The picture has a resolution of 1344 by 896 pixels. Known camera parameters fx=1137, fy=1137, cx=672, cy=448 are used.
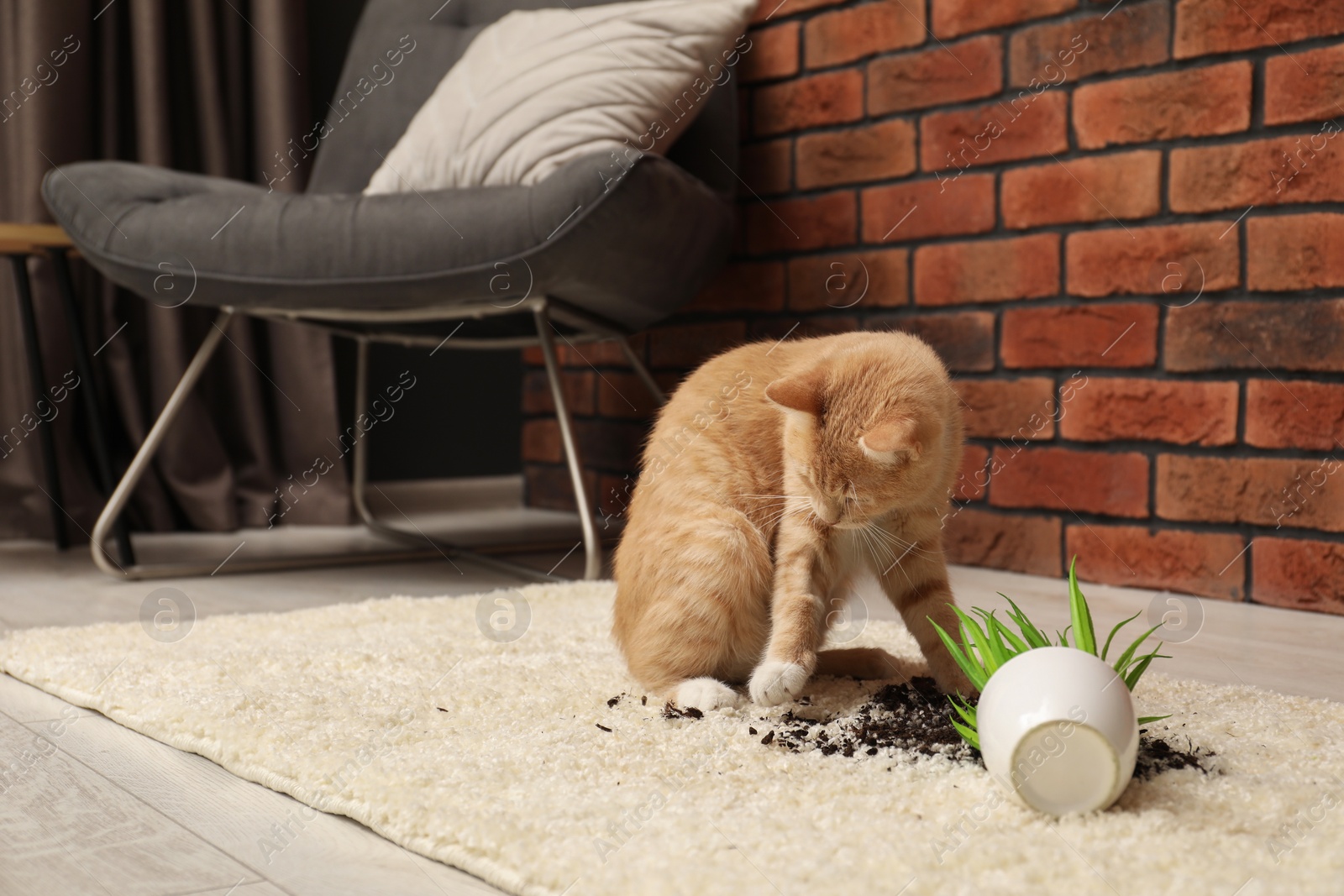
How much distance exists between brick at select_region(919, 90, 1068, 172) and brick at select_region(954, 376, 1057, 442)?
14.5 inches

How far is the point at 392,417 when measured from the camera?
2842 mm

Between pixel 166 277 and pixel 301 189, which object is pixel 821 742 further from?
pixel 301 189

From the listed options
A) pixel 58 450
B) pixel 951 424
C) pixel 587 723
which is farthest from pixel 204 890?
pixel 58 450

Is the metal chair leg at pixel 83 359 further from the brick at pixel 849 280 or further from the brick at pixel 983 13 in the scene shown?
the brick at pixel 983 13

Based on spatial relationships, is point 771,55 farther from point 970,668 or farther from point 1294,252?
point 970,668

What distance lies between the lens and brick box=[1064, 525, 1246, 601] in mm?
1649

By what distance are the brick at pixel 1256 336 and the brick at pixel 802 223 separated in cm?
63

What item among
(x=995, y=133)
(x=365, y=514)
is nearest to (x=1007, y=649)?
(x=995, y=133)

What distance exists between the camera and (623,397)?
2551 mm

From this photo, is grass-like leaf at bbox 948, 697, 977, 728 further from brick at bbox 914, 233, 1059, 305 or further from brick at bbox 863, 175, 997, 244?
brick at bbox 863, 175, 997, 244

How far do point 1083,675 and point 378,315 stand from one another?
1385 mm

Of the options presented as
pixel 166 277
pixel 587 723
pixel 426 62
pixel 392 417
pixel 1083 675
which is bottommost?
pixel 392 417

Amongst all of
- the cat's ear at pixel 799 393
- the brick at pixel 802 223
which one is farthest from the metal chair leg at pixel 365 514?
the cat's ear at pixel 799 393

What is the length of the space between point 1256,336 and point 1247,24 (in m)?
0.43
